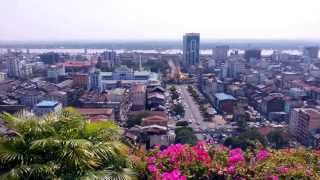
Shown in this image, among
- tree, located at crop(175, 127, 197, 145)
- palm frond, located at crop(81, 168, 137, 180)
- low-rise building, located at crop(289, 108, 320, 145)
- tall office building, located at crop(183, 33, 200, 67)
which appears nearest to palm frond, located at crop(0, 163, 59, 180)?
palm frond, located at crop(81, 168, 137, 180)

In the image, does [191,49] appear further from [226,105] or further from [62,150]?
[62,150]

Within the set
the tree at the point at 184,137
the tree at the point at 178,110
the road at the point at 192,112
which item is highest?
the tree at the point at 184,137

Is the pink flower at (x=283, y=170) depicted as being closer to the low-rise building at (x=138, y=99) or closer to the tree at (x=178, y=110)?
the tree at (x=178, y=110)

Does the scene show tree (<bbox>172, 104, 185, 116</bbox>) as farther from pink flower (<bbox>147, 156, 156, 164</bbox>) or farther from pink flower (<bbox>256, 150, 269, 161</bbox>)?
pink flower (<bbox>147, 156, 156, 164</bbox>)

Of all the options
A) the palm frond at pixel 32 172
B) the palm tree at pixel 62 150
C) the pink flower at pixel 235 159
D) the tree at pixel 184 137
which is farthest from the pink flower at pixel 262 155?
the tree at pixel 184 137

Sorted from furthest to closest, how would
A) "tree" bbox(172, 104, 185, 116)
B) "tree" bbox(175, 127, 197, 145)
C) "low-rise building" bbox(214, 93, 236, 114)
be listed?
"low-rise building" bbox(214, 93, 236, 114)
"tree" bbox(172, 104, 185, 116)
"tree" bbox(175, 127, 197, 145)

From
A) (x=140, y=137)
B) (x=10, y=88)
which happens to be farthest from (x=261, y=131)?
(x=10, y=88)

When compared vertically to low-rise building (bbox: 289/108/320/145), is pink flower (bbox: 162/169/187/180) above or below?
above
